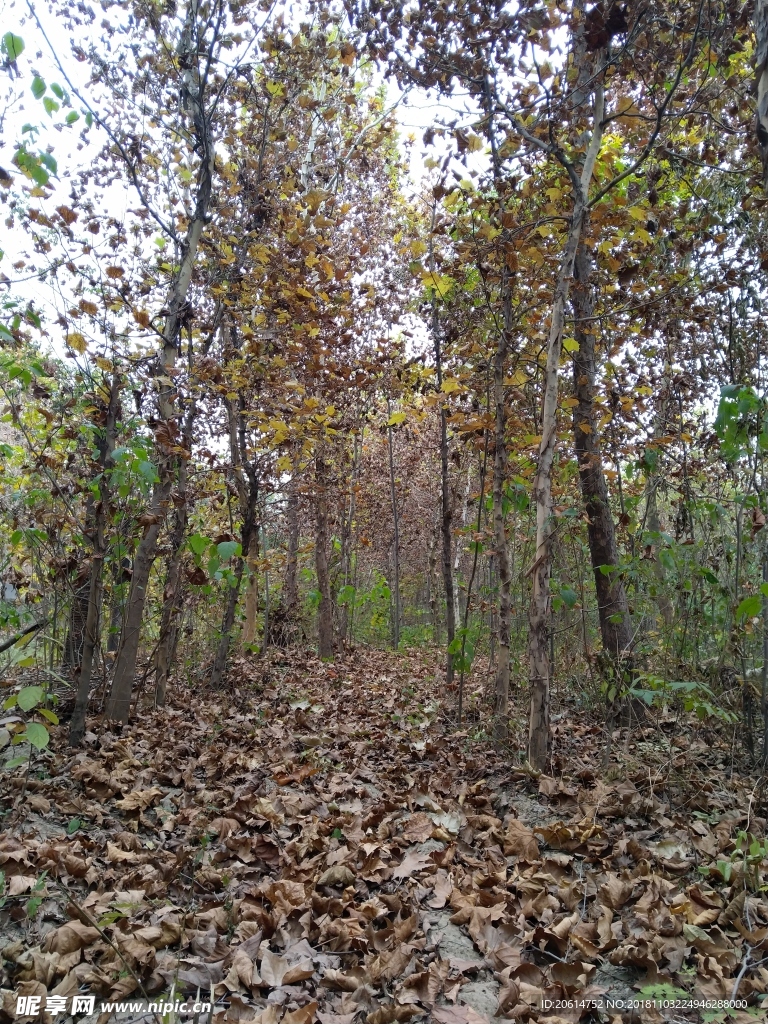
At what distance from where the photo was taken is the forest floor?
2.03m

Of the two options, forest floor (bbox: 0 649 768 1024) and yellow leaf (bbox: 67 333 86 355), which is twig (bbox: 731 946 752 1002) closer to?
forest floor (bbox: 0 649 768 1024)

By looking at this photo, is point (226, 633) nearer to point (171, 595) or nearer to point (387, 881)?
point (171, 595)

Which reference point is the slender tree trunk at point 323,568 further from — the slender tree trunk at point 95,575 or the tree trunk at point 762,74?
the tree trunk at point 762,74

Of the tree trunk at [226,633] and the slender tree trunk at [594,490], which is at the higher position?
the slender tree trunk at [594,490]

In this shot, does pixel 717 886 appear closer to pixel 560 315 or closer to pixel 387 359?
pixel 560 315

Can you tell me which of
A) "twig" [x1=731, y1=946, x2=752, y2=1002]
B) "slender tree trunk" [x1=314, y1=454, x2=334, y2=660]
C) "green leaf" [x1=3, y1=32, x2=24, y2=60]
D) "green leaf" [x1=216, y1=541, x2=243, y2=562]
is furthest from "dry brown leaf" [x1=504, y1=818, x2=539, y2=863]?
"slender tree trunk" [x1=314, y1=454, x2=334, y2=660]

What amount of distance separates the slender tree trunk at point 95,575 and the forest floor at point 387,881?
8.0 inches

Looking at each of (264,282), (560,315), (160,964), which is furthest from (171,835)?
(264,282)

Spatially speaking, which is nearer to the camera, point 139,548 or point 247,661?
point 139,548

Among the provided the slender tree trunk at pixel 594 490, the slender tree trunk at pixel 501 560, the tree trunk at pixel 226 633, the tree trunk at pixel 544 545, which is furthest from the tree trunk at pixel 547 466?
→ the tree trunk at pixel 226 633

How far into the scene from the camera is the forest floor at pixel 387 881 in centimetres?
203

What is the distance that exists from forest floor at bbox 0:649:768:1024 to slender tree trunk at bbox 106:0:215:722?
54 centimetres

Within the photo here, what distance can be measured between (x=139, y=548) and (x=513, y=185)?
404 cm

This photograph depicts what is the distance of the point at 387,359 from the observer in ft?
22.2
